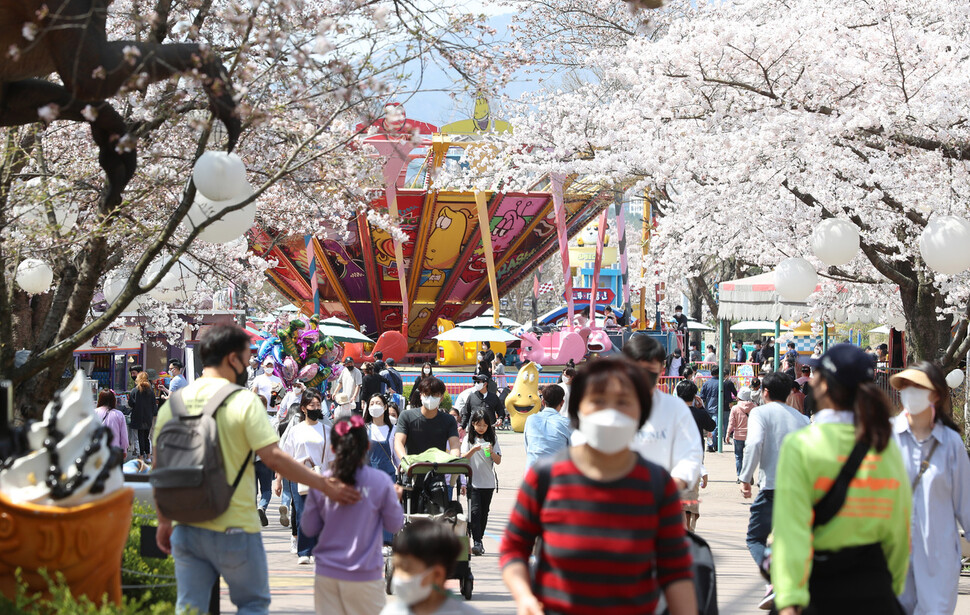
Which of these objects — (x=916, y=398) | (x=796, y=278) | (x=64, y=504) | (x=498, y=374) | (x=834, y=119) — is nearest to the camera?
(x=64, y=504)

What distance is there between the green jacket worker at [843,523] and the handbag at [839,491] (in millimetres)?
12

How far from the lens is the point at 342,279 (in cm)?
3312

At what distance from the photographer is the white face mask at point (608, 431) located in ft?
11.2

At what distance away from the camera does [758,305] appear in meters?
21.4

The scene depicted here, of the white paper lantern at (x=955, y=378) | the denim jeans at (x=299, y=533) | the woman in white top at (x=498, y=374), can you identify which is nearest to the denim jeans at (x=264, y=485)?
the denim jeans at (x=299, y=533)

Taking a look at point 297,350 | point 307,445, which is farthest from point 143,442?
point 307,445

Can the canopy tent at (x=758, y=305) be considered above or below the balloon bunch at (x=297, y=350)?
above

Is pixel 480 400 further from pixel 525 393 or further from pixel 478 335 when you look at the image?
pixel 478 335

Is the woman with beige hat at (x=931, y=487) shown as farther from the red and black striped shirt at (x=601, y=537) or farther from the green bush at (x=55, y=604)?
the green bush at (x=55, y=604)

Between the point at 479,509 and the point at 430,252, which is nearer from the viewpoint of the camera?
the point at 479,509

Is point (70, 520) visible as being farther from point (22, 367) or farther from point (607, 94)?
point (607, 94)

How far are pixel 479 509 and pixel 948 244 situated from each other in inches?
173

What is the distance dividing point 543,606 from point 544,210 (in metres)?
27.7

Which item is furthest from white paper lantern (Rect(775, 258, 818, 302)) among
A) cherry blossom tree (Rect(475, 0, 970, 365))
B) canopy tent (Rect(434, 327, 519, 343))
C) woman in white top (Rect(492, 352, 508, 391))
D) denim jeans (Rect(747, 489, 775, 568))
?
canopy tent (Rect(434, 327, 519, 343))
